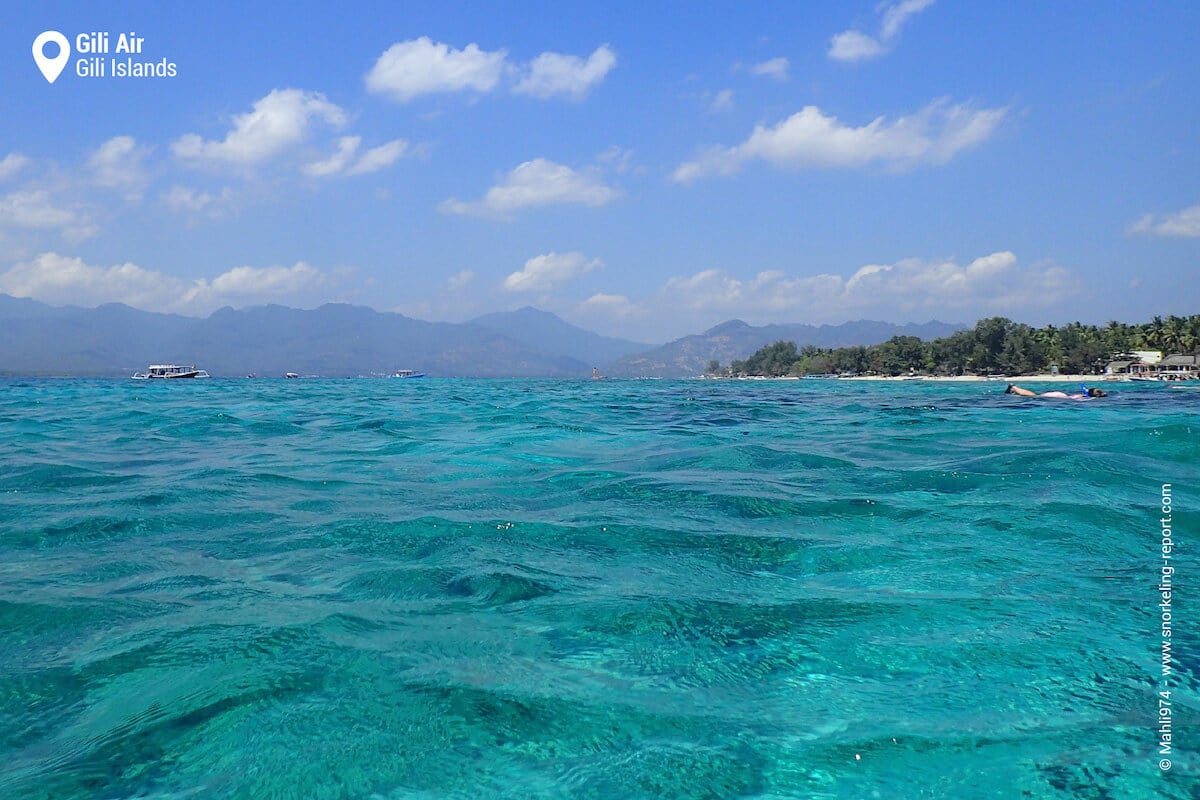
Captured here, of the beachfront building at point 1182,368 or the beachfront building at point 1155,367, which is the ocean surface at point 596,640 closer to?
the beachfront building at point 1182,368

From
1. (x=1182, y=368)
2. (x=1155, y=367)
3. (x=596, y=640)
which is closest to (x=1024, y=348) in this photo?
(x=1155, y=367)

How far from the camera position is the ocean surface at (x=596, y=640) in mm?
3016

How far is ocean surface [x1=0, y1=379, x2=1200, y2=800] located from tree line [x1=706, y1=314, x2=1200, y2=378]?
11267 cm

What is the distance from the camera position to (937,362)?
129 m

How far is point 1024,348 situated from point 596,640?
407 ft

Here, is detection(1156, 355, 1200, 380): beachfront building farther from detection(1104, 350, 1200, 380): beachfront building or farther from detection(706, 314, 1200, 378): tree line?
detection(706, 314, 1200, 378): tree line

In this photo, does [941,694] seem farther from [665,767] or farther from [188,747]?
[188,747]

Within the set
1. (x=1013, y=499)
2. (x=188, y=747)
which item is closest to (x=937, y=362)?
(x=1013, y=499)

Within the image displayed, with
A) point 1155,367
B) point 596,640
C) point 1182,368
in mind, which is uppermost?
point 1155,367

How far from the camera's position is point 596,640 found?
14.4 ft

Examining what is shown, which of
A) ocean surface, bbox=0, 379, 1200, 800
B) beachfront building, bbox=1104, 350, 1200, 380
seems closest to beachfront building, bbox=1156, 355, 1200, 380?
beachfront building, bbox=1104, 350, 1200, 380

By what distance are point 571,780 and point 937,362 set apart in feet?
464

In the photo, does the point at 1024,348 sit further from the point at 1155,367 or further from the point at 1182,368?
the point at 1182,368

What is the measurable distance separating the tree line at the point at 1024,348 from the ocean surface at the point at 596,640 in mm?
112668
